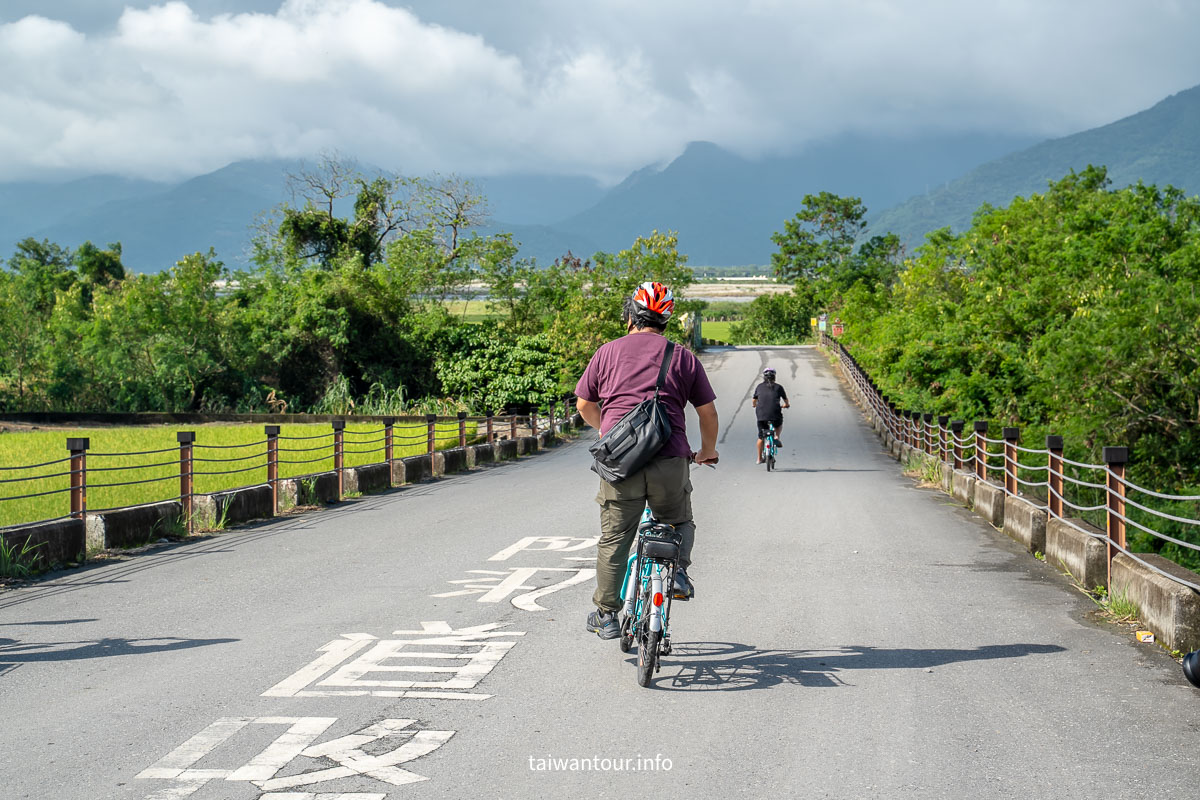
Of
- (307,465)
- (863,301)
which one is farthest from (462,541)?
(863,301)

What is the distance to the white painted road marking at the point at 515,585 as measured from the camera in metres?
8.23

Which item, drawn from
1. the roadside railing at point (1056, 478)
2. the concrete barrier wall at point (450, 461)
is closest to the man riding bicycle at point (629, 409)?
the roadside railing at point (1056, 478)

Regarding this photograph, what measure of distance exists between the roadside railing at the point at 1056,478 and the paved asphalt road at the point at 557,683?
733 mm

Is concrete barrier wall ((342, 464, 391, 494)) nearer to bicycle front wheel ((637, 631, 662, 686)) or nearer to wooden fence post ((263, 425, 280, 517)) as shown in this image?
wooden fence post ((263, 425, 280, 517))

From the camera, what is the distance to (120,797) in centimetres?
416

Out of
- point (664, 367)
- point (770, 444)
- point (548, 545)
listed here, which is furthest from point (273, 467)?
point (770, 444)

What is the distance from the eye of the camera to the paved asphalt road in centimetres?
443

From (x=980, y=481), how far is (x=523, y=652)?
10304 mm

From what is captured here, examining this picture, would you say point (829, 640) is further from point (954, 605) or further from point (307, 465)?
point (307, 465)

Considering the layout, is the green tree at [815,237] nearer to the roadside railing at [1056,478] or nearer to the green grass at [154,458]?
the roadside railing at [1056,478]

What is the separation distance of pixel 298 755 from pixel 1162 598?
17.7 ft

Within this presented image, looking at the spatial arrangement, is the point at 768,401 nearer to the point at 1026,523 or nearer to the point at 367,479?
the point at 367,479

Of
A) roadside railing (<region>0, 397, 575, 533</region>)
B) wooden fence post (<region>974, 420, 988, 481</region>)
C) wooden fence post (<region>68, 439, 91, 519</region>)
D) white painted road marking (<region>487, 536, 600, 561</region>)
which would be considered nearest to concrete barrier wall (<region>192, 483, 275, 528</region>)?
roadside railing (<region>0, 397, 575, 533</region>)

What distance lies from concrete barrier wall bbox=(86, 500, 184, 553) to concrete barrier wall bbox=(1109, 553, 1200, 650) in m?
9.21
